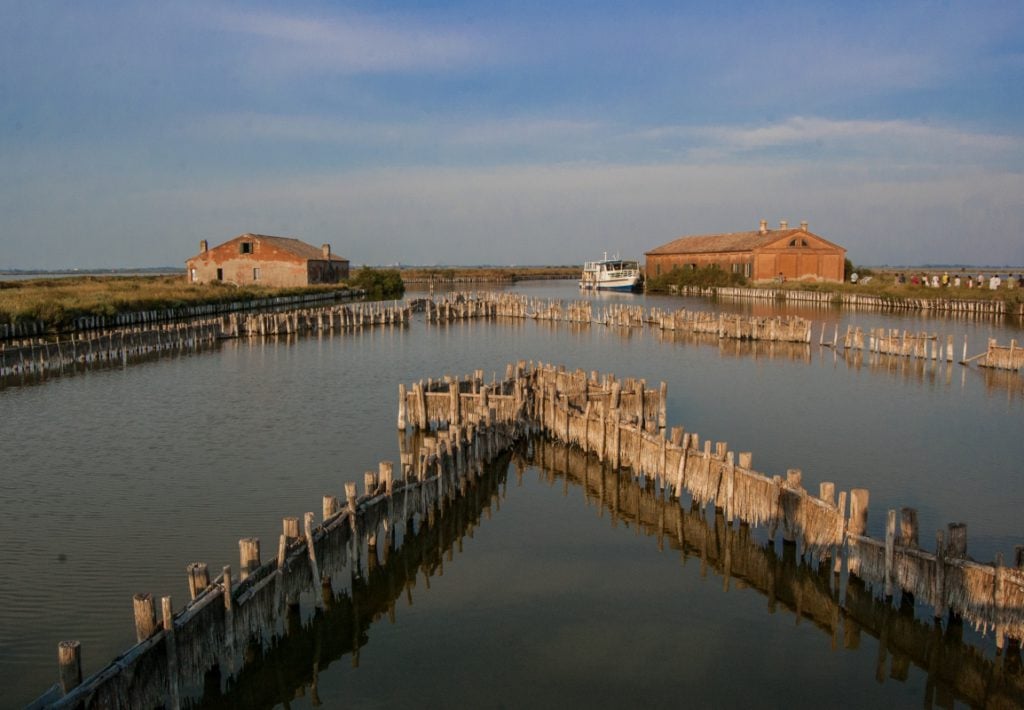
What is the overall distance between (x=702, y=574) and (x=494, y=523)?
3.66m

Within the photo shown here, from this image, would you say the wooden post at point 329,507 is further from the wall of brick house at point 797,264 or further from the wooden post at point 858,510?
the wall of brick house at point 797,264

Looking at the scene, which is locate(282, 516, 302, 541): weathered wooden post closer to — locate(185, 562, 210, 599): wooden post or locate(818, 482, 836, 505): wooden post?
locate(185, 562, 210, 599): wooden post

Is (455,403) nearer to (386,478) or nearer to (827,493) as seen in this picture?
(386,478)

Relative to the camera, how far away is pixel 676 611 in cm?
1063

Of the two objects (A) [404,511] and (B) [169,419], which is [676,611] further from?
(B) [169,419]

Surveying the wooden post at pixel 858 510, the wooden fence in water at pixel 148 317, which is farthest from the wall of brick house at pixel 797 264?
the wooden post at pixel 858 510

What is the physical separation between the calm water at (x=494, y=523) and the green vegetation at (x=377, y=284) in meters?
54.5

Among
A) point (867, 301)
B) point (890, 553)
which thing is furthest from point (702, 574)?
point (867, 301)

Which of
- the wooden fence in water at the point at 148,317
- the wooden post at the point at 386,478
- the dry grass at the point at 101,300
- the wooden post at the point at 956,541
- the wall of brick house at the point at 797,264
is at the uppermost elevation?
the wall of brick house at the point at 797,264

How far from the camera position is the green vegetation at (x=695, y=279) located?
250ft

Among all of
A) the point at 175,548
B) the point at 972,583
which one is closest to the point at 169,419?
the point at 175,548

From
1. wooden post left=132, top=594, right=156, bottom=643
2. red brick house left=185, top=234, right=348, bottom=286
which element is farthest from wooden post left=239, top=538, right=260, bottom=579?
red brick house left=185, top=234, right=348, bottom=286

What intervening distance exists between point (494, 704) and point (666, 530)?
563cm

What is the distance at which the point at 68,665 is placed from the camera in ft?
20.8
